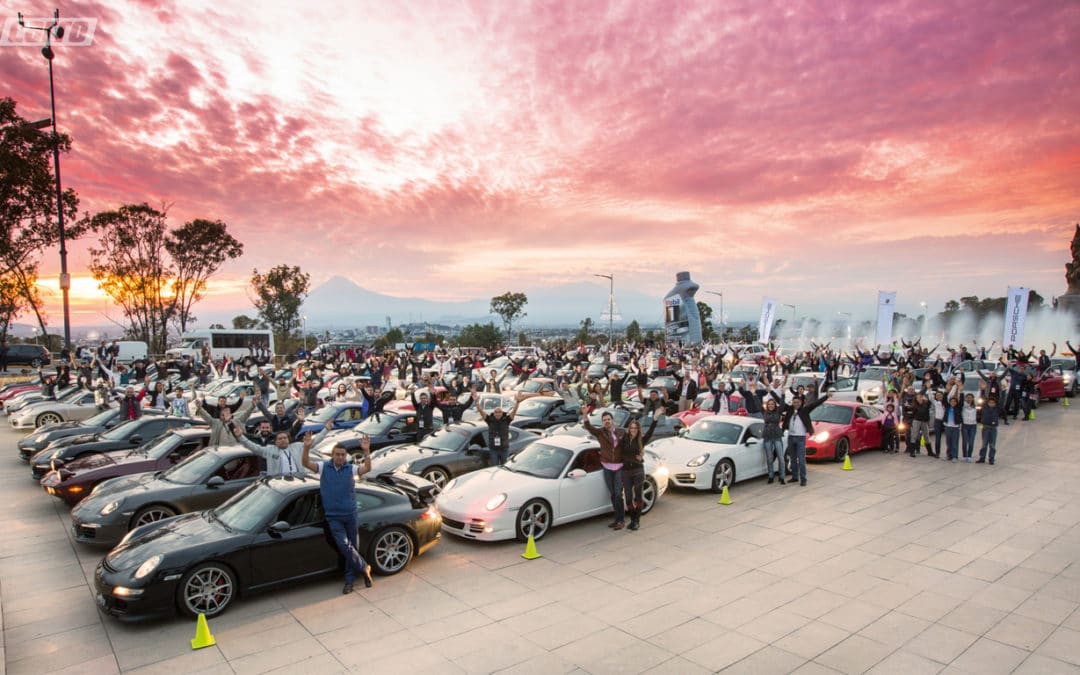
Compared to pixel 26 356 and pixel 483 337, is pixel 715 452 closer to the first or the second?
pixel 26 356

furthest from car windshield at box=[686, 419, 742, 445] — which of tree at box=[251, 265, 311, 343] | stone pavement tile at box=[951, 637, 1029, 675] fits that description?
tree at box=[251, 265, 311, 343]

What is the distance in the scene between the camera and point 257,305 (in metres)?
61.8

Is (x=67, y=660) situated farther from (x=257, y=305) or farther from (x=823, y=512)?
(x=257, y=305)

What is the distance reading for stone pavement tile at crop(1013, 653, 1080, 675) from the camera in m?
5.00

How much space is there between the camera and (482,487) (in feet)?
28.3

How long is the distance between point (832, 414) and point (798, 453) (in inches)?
135

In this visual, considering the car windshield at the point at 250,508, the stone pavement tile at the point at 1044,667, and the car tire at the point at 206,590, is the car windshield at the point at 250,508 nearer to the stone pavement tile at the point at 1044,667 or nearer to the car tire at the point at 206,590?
the car tire at the point at 206,590

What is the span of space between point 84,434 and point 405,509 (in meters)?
9.67

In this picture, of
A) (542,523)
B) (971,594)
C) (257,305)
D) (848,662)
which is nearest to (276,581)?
(542,523)

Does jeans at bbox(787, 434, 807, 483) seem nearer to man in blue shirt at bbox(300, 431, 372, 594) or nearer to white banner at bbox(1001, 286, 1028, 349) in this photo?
man in blue shirt at bbox(300, 431, 372, 594)

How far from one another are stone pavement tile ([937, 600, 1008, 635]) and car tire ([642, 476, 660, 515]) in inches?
170

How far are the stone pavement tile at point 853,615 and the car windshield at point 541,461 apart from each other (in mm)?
3923

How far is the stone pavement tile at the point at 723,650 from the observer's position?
521cm

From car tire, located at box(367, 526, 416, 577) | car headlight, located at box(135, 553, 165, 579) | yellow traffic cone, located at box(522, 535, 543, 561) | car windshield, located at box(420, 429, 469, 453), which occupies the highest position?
car windshield, located at box(420, 429, 469, 453)
